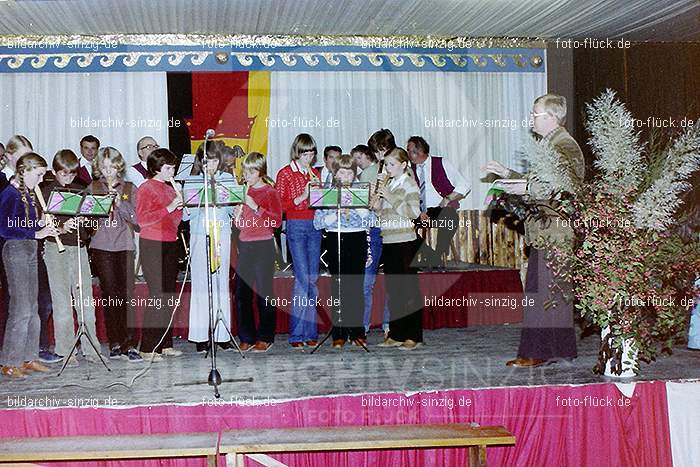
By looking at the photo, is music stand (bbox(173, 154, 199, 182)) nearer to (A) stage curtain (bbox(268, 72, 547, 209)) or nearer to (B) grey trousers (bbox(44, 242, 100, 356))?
(B) grey trousers (bbox(44, 242, 100, 356))

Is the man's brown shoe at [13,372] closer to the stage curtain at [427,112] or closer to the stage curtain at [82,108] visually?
the stage curtain at [82,108]

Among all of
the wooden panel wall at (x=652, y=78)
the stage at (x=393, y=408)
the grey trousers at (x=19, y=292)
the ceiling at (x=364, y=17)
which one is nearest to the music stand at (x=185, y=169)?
the grey trousers at (x=19, y=292)

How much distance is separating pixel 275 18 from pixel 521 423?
14.4 ft

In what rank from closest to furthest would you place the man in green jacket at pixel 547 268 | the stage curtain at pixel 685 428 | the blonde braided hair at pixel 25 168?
the stage curtain at pixel 685 428
the man in green jacket at pixel 547 268
the blonde braided hair at pixel 25 168

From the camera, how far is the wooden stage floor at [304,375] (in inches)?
183

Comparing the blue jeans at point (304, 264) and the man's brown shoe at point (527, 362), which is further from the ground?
the blue jeans at point (304, 264)

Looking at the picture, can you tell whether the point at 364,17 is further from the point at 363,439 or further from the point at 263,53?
the point at 363,439

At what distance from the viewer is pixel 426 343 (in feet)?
21.1

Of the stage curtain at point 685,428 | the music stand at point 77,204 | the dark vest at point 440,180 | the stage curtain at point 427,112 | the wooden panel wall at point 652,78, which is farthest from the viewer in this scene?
the stage curtain at point 427,112

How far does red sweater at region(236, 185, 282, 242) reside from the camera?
19.4 feet

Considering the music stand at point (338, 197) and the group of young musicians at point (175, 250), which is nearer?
the group of young musicians at point (175, 250)

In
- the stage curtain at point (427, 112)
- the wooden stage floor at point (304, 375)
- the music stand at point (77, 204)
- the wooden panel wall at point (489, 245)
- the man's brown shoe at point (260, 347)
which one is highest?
the stage curtain at point (427, 112)

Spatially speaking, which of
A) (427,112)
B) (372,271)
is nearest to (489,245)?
(427,112)

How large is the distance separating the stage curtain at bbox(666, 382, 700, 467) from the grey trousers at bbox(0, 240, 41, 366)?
3792 mm
